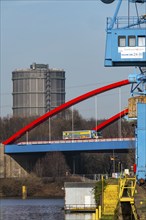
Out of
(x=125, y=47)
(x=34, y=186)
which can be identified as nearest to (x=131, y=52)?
(x=125, y=47)

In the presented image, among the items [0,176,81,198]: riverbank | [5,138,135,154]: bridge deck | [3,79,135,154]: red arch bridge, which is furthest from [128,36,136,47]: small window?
[3,79,135,154]: red arch bridge

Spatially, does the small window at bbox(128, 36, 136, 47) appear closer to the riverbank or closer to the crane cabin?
the crane cabin

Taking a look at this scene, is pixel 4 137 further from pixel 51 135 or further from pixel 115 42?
pixel 115 42

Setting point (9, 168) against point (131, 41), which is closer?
point (131, 41)

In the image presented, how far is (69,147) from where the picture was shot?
122m

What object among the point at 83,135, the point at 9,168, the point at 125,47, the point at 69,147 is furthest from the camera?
the point at 83,135

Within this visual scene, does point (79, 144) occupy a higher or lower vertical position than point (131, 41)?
lower

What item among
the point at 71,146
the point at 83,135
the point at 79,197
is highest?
the point at 83,135

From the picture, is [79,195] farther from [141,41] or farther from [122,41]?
[141,41]

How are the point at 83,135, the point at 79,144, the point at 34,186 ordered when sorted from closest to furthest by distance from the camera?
the point at 34,186
the point at 79,144
the point at 83,135

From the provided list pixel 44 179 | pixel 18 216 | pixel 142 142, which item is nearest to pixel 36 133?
pixel 44 179

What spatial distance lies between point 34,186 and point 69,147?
27.3 ft

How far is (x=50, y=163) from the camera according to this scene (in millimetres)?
127125

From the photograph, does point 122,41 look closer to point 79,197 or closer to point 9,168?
point 79,197
